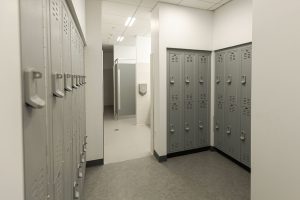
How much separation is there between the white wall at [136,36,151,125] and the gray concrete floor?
105 inches

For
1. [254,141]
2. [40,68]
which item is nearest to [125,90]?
[254,141]

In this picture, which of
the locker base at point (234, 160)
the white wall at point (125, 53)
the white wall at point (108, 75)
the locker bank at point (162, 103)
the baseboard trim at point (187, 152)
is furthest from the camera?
the white wall at point (108, 75)

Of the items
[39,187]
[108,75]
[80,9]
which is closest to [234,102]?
[80,9]

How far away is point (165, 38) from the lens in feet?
10.8

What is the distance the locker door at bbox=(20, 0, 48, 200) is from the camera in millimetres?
534

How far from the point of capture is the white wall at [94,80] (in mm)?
3049

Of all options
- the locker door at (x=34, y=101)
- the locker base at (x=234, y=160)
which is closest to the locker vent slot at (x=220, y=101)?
the locker base at (x=234, y=160)

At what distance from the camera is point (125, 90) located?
6.89 m

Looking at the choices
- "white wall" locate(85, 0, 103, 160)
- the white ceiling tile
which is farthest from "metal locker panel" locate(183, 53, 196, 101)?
"white wall" locate(85, 0, 103, 160)

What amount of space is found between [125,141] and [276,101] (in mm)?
3672

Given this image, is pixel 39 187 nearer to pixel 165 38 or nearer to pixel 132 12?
pixel 165 38

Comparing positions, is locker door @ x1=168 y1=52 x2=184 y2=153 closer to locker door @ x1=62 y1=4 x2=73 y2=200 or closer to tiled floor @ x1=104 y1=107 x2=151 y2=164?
tiled floor @ x1=104 y1=107 x2=151 y2=164

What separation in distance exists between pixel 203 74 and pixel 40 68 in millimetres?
3369

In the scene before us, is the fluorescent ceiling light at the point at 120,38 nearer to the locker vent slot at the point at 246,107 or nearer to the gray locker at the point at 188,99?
the gray locker at the point at 188,99
